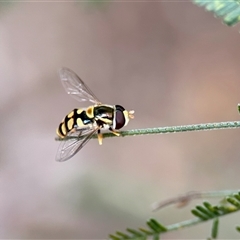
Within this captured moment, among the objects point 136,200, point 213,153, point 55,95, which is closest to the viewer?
point 136,200

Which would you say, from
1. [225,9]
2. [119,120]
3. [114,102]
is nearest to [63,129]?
[119,120]

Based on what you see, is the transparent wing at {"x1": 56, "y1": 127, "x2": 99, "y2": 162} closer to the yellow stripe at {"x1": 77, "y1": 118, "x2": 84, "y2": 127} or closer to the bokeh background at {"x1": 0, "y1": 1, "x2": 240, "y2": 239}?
the yellow stripe at {"x1": 77, "y1": 118, "x2": 84, "y2": 127}

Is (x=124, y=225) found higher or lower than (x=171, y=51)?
lower

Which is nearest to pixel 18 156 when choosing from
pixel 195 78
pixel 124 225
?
pixel 124 225

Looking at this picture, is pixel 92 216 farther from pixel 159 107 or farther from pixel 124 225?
pixel 159 107

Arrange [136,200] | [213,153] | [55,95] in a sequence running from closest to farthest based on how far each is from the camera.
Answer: [136,200]
[213,153]
[55,95]

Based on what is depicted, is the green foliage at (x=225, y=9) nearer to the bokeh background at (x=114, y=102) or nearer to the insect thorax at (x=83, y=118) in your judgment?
the insect thorax at (x=83, y=118)

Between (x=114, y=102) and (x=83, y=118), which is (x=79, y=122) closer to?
(x=83, y=118)

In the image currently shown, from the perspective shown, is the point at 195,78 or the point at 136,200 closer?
the point at 136,200
